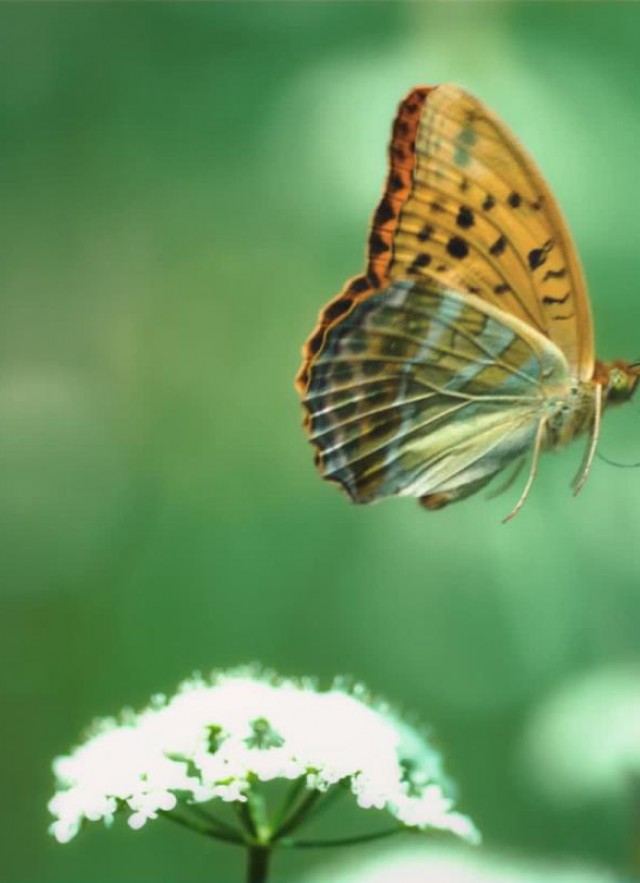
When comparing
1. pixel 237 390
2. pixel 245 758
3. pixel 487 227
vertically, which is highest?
pixel 237 390

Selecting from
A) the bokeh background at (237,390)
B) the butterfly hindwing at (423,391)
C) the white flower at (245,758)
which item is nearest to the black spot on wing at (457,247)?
the butterfly hindwing at (423,391)

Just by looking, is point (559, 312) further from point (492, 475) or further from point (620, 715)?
point (620, 715)

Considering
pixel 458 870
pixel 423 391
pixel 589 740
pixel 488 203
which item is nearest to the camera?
pixel 458 870

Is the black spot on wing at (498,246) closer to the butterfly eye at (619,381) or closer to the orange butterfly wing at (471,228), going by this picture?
the orange butterfly wing at (471,228)

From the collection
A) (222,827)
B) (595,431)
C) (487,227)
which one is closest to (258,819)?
(222,827)

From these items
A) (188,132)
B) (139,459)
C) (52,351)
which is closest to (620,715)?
(139,459)

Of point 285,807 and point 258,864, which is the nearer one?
point 258,864

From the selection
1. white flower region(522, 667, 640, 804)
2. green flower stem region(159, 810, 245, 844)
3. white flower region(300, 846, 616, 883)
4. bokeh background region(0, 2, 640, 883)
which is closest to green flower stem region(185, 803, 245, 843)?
green flower stem region(159, 810, 245, 844)

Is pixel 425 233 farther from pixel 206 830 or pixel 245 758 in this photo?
pixel 206 830
